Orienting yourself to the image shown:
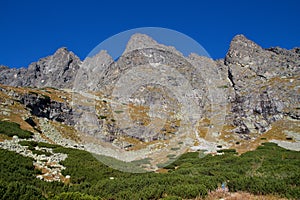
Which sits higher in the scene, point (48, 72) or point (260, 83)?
point (48, 72)

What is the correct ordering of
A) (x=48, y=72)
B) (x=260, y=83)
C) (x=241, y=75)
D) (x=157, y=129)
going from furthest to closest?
(x=48, y=72), (x=241, y=75), (x=260, y=83), (x=157, y=129)

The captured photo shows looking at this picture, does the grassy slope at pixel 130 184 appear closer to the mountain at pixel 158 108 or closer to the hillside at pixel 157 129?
the hillside at pixel 157 129

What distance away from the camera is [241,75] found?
306ft

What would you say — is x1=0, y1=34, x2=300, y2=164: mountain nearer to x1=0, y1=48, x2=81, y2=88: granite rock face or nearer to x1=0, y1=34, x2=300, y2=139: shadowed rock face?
x1=0, y1=34, x2=300, y2=139: shadowed rock face

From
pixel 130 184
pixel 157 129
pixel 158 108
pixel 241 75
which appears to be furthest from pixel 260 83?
pixel 130 184

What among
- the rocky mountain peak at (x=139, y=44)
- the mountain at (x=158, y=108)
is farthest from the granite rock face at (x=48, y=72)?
the rocky mountain peak at (x=139, y=44)

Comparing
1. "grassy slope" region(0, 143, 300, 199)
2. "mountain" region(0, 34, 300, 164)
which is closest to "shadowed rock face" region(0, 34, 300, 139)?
"mountain" region(0, 34, 300, 164)

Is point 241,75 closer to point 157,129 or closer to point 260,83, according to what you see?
point 260,83

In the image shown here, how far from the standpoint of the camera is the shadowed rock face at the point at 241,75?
21562mm

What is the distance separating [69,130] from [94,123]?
5034 millimetres

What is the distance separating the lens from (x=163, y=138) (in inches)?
2124

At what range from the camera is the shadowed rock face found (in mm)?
21562

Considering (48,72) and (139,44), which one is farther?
(48,72)

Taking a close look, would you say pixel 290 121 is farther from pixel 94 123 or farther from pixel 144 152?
pixel 94 123
